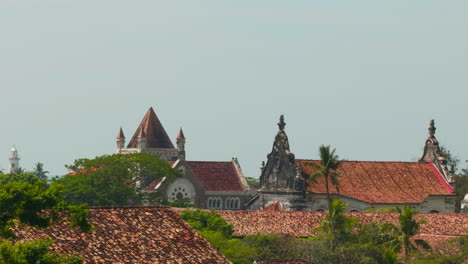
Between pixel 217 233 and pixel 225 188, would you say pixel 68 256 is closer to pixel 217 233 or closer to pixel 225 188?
pixel 217 233

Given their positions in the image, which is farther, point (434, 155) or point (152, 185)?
point (152, 185)

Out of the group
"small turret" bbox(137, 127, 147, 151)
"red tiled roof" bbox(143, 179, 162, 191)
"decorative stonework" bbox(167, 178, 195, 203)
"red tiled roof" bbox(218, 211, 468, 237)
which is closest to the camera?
"red tiled roof" bbox(218, 211, 468, 237)

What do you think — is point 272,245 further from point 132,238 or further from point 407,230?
point 132,238

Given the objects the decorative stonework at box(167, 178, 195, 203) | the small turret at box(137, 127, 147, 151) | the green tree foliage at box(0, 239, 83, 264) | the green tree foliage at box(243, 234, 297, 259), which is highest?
the small turret at box(137, 127, 147, 151)

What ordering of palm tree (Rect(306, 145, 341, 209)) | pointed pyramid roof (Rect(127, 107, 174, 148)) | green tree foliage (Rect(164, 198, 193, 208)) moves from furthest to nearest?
pointed pyramid roof (Rect(127, 107, 174, 148)), green tree foliage (Rect(164, 198, 193, 208)), palm tree (Rect(306, 145, 341, 209))

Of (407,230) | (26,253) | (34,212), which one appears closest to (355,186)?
(407,230)

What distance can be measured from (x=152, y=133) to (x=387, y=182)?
39.2m

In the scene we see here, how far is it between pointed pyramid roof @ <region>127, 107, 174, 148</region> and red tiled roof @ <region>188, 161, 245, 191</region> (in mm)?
14067

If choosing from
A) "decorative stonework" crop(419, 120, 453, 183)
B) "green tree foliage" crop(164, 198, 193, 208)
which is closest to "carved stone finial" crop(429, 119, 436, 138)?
"decorative stonework" crop(419, 120, 453, 183)

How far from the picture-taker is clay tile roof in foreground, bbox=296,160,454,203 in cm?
10694

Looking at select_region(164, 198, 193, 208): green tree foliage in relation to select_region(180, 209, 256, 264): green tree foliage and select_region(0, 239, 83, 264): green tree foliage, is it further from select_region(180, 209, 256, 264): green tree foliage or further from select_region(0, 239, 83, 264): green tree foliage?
select_region(0, 239, 83, 264): green tree foliage

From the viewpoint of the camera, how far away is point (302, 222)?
86.3 m

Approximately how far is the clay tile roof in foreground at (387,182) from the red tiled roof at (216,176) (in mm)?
16030

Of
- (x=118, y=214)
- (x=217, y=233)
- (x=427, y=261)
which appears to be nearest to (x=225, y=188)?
(x=217, y=233)
